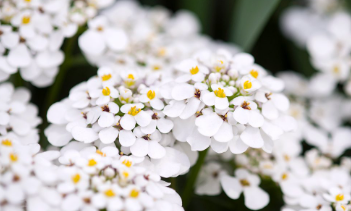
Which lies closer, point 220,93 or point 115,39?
point 220,93

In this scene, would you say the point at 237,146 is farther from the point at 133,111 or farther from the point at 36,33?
the point at 36,33

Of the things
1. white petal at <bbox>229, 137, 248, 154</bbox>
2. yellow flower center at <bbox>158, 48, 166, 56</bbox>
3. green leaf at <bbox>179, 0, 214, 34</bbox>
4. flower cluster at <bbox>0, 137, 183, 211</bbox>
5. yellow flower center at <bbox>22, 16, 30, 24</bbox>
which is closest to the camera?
flower cluster at <bbox>0, 137, 183, 211</bbox>

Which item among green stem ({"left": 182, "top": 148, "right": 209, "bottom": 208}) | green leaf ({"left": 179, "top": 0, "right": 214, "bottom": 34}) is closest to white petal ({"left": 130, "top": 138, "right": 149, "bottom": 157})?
green stem ({"left": 182, "top": 148, "right": 209, "bottom": 208})

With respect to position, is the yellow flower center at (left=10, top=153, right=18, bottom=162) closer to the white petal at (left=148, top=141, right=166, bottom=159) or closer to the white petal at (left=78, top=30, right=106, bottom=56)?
the white petal at (left=148, top=141, right=166, bottom=159)

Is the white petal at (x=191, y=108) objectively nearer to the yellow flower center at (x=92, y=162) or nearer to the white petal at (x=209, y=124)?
the white petal at (x=209, y=124)

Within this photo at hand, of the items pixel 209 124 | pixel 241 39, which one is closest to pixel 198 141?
pixel 209 124

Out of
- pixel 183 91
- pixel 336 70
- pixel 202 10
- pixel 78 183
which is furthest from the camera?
pixel 202 10

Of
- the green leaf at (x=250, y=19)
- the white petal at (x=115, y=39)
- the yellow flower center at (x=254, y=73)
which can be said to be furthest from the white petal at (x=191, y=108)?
the green leaf at (x=250, y=19)
